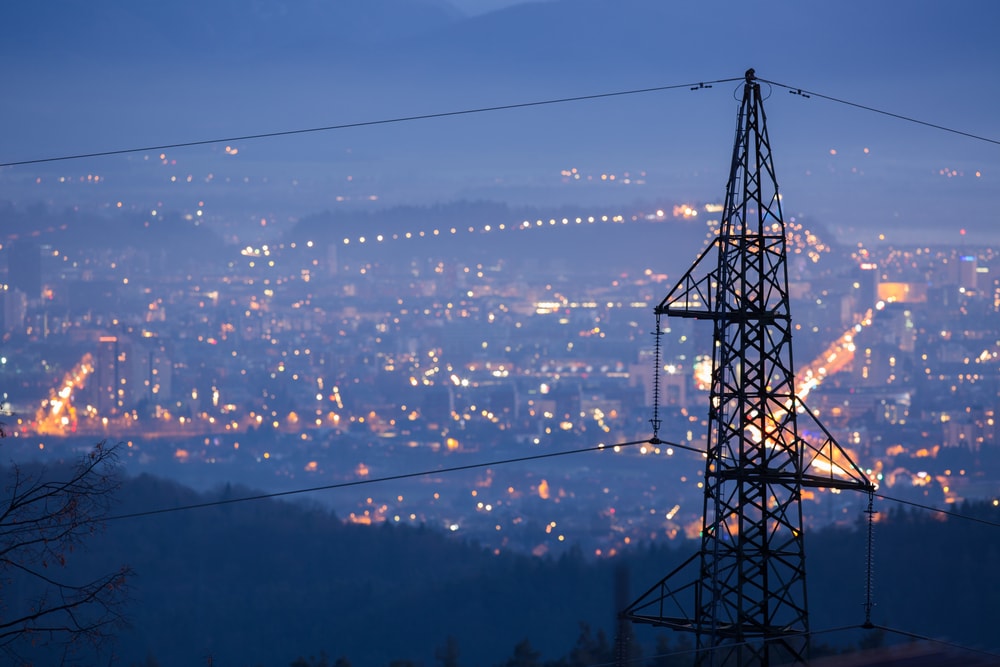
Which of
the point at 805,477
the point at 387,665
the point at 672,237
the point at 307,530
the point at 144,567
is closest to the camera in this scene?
the point at 805,477

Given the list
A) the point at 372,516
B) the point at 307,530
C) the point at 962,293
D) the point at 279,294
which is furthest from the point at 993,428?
the point at 279,294

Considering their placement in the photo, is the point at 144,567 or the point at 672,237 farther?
the point at 672,237

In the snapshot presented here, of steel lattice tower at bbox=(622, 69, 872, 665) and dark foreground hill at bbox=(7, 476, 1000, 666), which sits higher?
steel lattice tower at bbox=(622, 69, 872, 665)

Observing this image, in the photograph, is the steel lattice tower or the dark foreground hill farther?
the dark foreground hill

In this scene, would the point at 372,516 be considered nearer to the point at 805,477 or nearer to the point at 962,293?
the point at 962,293

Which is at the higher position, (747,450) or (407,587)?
(747,450)

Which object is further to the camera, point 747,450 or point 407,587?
point 407,587

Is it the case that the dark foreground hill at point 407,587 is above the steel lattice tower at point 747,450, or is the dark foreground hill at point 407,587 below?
below

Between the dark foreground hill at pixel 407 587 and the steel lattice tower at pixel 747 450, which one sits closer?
the steel lattice tower at pixel 747 450
